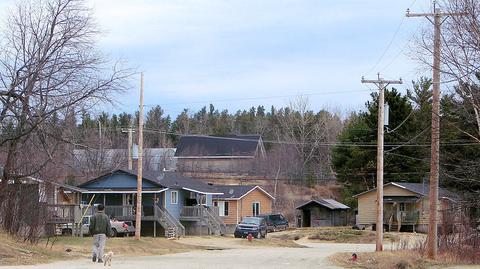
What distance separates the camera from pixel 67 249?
104ft

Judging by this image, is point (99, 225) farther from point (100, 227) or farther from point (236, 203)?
point (236, 203)

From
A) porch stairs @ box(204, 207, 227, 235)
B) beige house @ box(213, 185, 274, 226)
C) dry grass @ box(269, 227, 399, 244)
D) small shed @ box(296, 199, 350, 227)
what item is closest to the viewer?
dry grass @ box(269, 227, 399, 244)

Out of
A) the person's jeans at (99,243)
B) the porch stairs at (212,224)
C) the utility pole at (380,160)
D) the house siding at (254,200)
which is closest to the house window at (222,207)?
the house siding at (254,200)

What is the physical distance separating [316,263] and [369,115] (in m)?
46.9

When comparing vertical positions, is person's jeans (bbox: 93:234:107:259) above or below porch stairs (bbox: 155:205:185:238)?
above

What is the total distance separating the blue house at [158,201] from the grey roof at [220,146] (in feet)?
120

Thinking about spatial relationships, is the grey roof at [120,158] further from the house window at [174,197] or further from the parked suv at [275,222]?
the parked suv at [275,222]

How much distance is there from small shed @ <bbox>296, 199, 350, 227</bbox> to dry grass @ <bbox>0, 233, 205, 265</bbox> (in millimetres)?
36979

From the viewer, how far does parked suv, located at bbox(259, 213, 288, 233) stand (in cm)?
7025

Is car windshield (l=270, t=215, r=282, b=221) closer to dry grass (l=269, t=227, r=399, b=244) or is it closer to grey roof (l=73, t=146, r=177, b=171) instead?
dry grass (l=269, t=227, r=399, b=244)

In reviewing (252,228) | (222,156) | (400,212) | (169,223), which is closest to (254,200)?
(400,212)

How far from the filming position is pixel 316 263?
2827cm

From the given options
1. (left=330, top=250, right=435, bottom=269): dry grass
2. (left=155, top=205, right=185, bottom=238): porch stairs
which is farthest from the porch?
(left=330, top=250, right=435, bottom=269): dry grass

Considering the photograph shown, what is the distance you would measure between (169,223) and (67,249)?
23969mm
